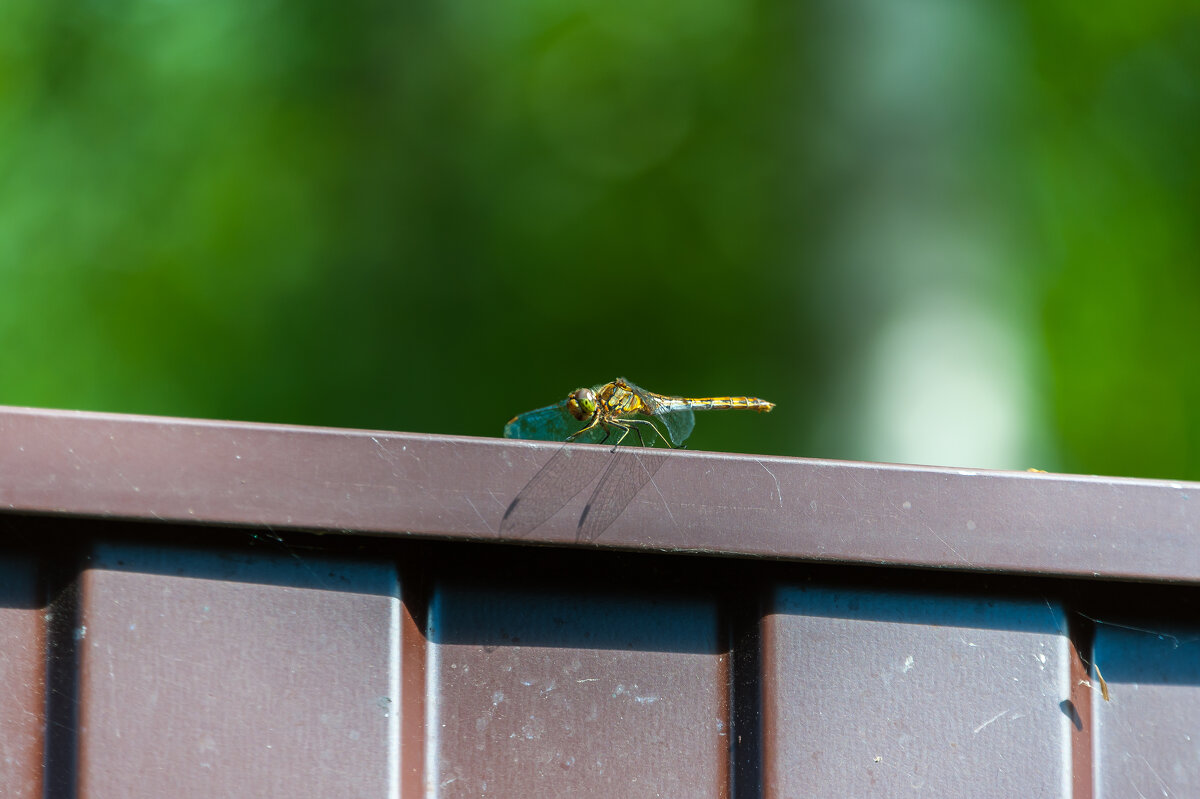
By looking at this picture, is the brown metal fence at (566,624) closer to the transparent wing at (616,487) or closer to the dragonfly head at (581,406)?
the transparent wing at (616,487)

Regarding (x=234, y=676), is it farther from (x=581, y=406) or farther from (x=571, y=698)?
(x=581, y=406)

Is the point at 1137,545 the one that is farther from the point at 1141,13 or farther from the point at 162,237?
the point at 162,237

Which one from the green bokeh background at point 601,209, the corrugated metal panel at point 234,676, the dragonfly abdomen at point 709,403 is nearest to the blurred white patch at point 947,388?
the green bokeh background at point 601,209

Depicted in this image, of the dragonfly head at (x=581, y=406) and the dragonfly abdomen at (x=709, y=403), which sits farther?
the dragonfly abdomen at (x=709, y=403)

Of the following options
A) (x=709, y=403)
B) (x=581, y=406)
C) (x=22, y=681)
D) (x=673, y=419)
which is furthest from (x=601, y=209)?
(x=22, y=681)

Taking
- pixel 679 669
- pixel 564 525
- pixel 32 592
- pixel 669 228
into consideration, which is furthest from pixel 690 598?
pixel 669 228

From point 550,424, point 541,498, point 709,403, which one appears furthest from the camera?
point 709,403
